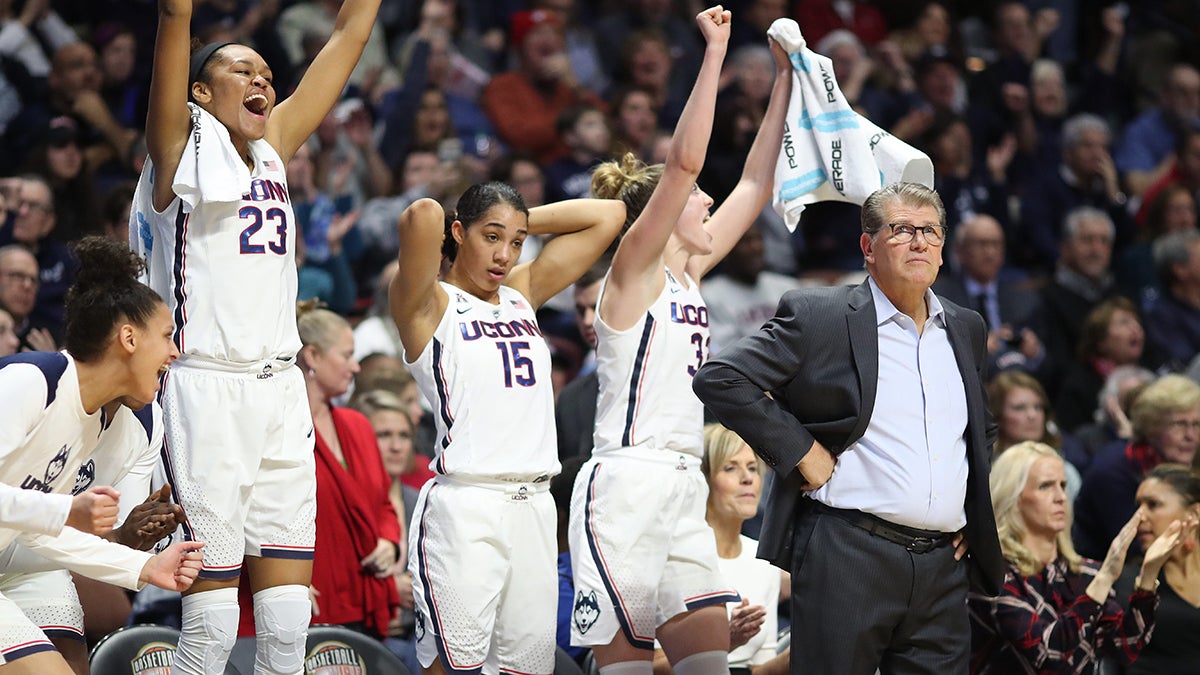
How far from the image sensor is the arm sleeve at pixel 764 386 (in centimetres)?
493

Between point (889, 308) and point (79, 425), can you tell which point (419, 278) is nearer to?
point (79, 425)

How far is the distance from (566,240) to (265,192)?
1.23m

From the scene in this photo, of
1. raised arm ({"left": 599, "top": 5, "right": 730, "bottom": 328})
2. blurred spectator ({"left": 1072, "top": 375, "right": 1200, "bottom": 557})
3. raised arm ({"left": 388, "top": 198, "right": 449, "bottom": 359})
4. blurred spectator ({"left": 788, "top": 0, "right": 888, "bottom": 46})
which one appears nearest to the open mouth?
raised arm ({"left": 388, "top": 198, "right": 449, "bottom": 359})

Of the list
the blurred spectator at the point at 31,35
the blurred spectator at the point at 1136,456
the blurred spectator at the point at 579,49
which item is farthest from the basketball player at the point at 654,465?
Answer: the blurred spectator at the point at 579,49

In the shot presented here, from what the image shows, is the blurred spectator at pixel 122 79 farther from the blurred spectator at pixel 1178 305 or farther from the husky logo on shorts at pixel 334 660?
the blurred spectator at pixel 1178 305

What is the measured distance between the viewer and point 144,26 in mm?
10508

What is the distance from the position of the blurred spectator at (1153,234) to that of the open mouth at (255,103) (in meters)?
7.60

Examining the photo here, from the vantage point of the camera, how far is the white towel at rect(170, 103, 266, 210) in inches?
196

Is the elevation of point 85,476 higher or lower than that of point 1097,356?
lower

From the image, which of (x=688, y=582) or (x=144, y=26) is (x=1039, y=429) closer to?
(x=688, y=582)

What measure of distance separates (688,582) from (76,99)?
5.55 metres

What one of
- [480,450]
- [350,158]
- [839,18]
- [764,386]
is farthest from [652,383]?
[839,18]

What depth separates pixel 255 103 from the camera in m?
5.23

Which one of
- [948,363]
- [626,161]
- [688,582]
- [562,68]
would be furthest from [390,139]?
[948,363]
